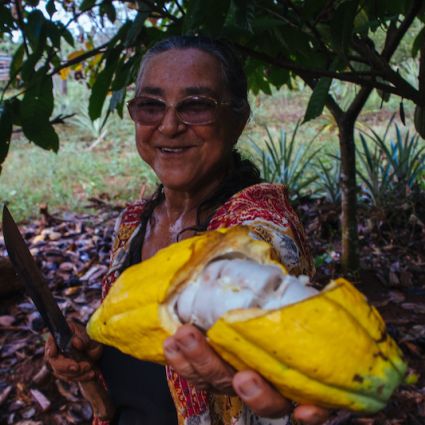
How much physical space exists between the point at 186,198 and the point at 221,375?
2.10ft

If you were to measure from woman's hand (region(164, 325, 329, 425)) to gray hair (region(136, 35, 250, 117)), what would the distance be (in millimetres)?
655

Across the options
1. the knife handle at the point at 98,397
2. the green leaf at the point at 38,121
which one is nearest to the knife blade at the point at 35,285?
the knife handle at the point at 98,397

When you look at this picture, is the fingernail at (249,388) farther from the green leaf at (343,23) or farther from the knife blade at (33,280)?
the green leaf at (343,23)

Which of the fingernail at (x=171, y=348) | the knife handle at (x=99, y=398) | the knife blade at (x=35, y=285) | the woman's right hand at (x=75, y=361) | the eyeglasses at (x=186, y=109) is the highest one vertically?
the eyeglasses at (x=186, y=109)

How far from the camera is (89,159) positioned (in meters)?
6.57

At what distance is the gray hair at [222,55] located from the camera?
3.69ft

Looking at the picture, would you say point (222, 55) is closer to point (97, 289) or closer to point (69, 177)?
point (97, 289)

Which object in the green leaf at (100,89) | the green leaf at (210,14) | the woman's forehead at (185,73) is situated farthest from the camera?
the green leaf at (100,89)

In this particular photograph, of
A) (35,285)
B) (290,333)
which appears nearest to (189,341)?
(290,333)

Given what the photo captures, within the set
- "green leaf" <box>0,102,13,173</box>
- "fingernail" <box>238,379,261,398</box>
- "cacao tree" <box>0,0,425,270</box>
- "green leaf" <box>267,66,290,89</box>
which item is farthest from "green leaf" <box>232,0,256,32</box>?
"green leaf" <box>267,66,290,89</box>

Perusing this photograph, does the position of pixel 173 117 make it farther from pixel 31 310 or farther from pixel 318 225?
pixel 318 225

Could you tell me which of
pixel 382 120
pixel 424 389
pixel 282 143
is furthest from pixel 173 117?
pixel 382 120

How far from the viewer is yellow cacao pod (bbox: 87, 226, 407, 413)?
61 centimetres

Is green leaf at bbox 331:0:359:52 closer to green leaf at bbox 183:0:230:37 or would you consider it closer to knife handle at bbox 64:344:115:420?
green leaf at bbox 183:0:230:37
